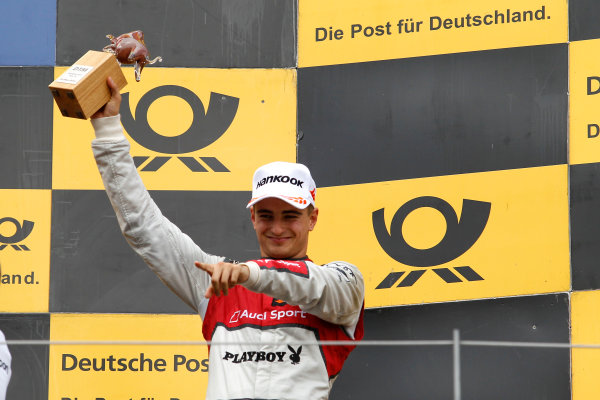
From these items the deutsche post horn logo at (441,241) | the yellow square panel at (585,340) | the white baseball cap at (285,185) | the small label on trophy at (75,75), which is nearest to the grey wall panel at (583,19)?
the deutsche post horn logo at (441,241)

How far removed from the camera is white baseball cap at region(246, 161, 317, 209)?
5.35ft

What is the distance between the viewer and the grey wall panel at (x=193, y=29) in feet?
8.17

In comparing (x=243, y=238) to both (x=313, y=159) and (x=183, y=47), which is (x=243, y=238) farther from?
(x=183, y=47)

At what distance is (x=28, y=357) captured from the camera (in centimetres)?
242

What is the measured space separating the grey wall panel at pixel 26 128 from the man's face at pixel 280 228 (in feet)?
3.25

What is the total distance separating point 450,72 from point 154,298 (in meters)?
0.96

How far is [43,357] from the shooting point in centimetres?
243

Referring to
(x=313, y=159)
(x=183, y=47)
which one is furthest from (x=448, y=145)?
(x=183, y=47)

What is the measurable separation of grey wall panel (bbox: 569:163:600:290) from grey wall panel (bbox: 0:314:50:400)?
1337mm

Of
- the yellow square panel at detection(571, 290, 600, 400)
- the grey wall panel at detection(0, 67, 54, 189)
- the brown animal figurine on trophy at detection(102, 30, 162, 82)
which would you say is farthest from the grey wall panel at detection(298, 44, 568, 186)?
the brown animal figurine on trophy at detection(102, 30, 162, 82)

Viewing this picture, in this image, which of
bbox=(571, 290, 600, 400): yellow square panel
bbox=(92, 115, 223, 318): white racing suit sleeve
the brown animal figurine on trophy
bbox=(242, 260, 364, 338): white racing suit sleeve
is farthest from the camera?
bbox=(571, 290, 600, 400): yellow square panel

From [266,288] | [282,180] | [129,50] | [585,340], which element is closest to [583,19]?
[585,340]

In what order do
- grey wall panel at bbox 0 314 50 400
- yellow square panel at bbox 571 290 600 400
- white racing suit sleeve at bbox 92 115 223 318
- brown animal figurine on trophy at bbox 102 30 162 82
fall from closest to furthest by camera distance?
white racing suit sleeve at bbox 92 115 223 318, brown animal figurine on trophy at bbox 102 30 162 82, yellow square panel at bbox 571 290 600 400, grey wall panel at bbox 0 314 50 400

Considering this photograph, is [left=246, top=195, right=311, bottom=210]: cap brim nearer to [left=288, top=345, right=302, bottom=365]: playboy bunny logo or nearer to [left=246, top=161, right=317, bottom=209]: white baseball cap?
[left=246, top=161, right=317, bottom=209]: white baseball cap
